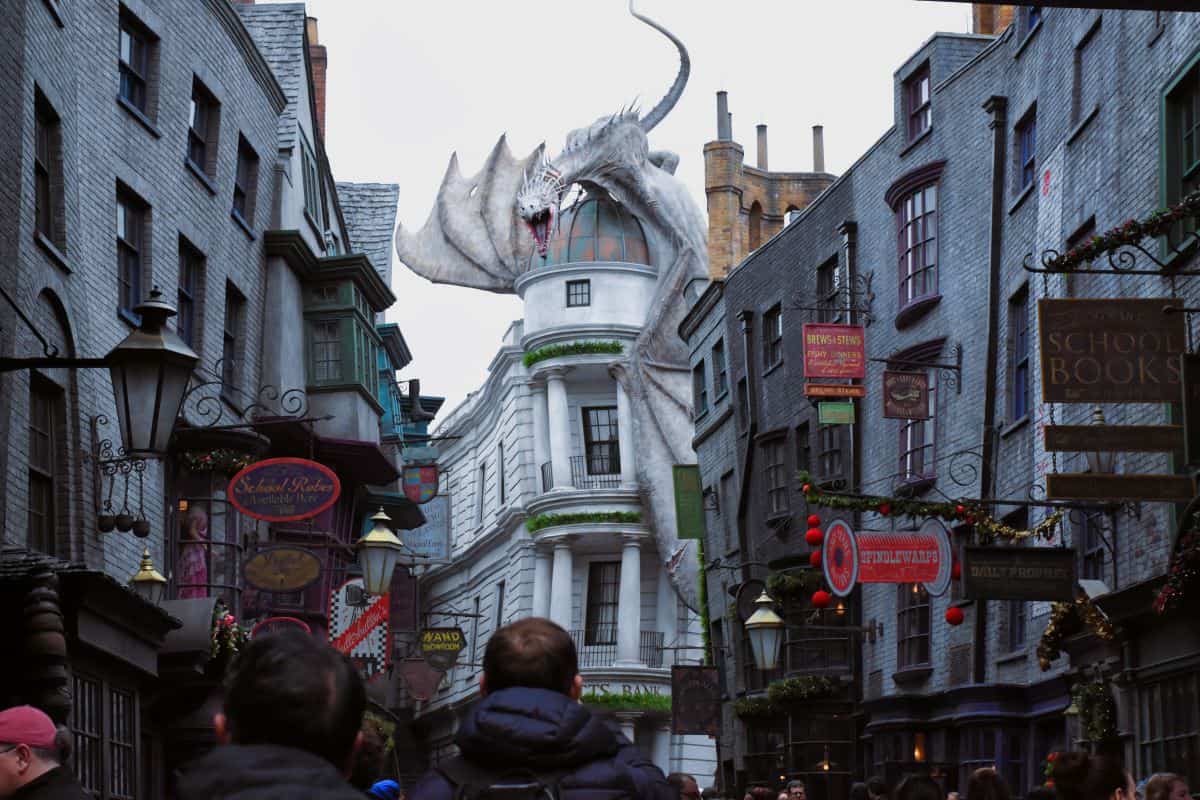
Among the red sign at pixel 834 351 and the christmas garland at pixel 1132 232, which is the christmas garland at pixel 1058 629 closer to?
the christmas garland at pixel 1132 232

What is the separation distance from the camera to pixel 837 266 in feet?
122

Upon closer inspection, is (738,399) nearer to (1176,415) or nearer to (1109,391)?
(1176,415)

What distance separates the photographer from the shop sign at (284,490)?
25562 millimetres

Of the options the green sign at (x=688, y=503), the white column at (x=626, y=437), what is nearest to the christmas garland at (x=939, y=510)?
the green sign at (x=688, y=503)

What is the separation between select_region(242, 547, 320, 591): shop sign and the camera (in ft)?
85.9

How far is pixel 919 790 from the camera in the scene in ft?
32.2

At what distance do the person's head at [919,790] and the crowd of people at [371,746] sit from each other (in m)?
1.04

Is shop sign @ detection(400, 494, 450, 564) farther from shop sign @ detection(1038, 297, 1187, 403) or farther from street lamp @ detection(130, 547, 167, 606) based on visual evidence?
shop sign @ detection(1038, 297, 1187, 403)

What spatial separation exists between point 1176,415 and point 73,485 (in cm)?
1153

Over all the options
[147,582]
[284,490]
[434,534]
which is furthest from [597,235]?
[147,582]

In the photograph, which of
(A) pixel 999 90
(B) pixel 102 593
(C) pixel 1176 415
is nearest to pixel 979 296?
(A) pixel 999 90

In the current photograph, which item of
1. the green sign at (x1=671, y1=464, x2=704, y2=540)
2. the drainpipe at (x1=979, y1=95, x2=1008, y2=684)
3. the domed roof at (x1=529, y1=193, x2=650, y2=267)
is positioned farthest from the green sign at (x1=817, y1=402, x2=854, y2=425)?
the domed roof at (x1=529, y1=193, x2=650, y2=267)

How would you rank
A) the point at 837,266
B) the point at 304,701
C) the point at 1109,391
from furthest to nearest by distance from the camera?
the point at 837,266 → the point at 1109,391 → the point at 304,701

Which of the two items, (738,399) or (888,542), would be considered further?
(738,399)
